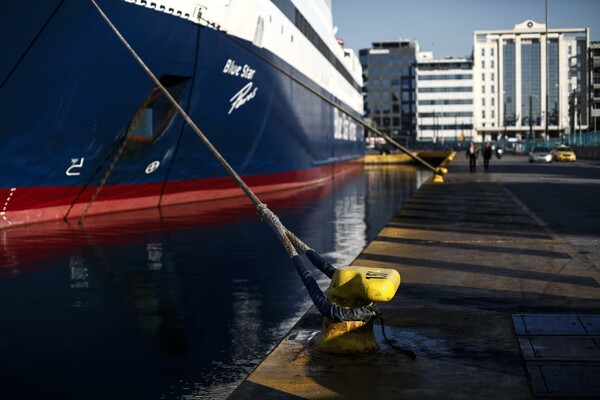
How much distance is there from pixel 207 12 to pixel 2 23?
7.55 metres

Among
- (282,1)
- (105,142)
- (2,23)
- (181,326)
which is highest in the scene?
(282,1)

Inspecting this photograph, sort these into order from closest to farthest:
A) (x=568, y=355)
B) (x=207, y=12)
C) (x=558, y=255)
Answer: (x=568, y=355), (x=558, y=255), (x=207, y=12)

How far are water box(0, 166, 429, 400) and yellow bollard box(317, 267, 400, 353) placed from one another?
2.83 feet

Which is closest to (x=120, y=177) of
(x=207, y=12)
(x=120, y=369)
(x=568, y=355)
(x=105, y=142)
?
(x=105, y=142)

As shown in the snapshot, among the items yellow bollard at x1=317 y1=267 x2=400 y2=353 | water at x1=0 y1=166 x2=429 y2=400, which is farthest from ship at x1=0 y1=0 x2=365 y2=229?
yellow bollard at x1=317 y1=267 x2=400 y2=353

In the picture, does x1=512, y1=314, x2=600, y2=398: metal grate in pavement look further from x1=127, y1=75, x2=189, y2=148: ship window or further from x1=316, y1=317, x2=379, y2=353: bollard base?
x1=127, y1=75, x2=189, y2=148: ship window

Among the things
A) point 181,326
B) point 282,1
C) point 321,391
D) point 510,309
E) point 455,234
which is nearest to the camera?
point 321,391

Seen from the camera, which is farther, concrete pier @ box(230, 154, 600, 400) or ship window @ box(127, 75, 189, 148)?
ship window @ box(127, 75, 189, 148)

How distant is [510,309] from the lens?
7.86m

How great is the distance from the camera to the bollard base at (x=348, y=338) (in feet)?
20.6

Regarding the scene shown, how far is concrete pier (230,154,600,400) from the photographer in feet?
17.8

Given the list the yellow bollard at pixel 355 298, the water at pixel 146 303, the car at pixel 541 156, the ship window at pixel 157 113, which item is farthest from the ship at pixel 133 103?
the car at pixel 541 156

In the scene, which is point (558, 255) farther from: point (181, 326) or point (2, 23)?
point (2, 23)

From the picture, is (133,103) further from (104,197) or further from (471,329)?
(471,329)
